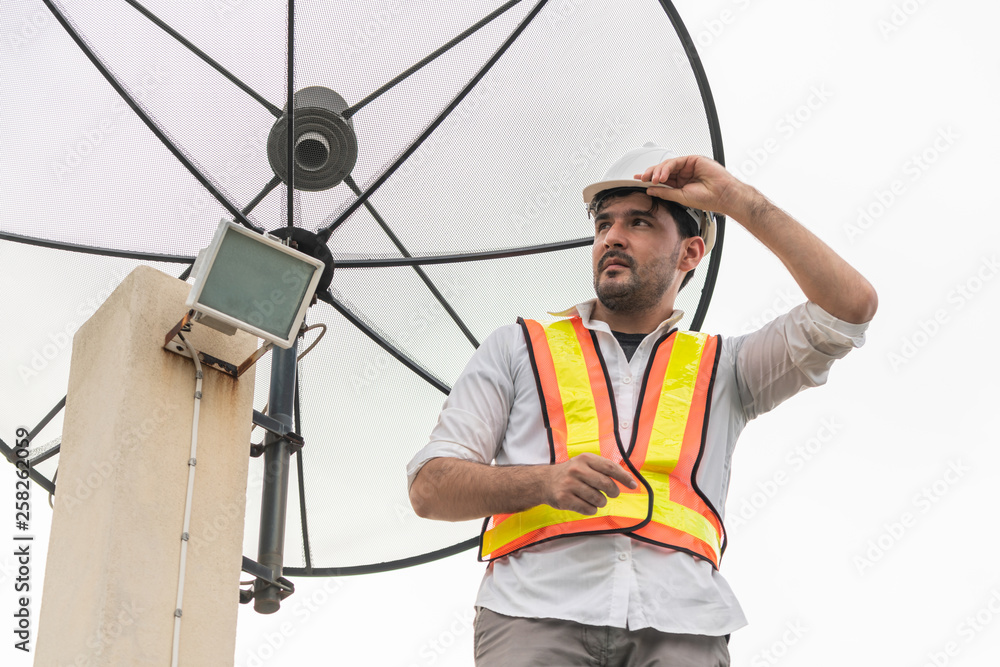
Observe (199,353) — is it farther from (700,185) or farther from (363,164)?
(363,164)

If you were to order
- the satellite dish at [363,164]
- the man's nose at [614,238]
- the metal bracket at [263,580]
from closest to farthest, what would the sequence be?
the man's nose at [614,238] → the metal bracket at [263,580] → the satellite dish at [363,164]

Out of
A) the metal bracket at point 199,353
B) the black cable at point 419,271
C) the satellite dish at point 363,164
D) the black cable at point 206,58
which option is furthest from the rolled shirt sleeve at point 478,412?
the black cable at point 206,58

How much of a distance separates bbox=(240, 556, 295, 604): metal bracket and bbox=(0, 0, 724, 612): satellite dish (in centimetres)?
119

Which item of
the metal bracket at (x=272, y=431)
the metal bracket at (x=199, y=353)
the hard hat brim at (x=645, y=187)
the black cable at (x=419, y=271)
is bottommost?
the metal bracket at (x=199, y=353)

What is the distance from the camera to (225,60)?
19.0 ft

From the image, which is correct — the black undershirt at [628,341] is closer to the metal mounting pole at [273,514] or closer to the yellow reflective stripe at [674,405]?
the yellow reflective stripe at [674,405]

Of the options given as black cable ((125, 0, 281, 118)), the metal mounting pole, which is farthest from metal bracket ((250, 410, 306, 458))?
black cable ((125, 0, 281, 118))

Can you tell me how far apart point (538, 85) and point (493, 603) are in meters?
3.78

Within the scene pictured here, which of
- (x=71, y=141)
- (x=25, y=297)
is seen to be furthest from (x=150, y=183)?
(x=25, y=297)

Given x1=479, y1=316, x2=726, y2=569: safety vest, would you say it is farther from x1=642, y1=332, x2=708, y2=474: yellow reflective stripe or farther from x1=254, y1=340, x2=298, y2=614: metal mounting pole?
x1=254, y1=340, x2=298, y2=614: metal mounting pole

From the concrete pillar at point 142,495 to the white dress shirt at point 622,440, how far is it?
Result: 945 mm

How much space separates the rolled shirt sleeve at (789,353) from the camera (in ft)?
10.4

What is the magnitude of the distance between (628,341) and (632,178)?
0.55 meters

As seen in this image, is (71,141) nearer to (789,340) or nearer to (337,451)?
(337,451)
